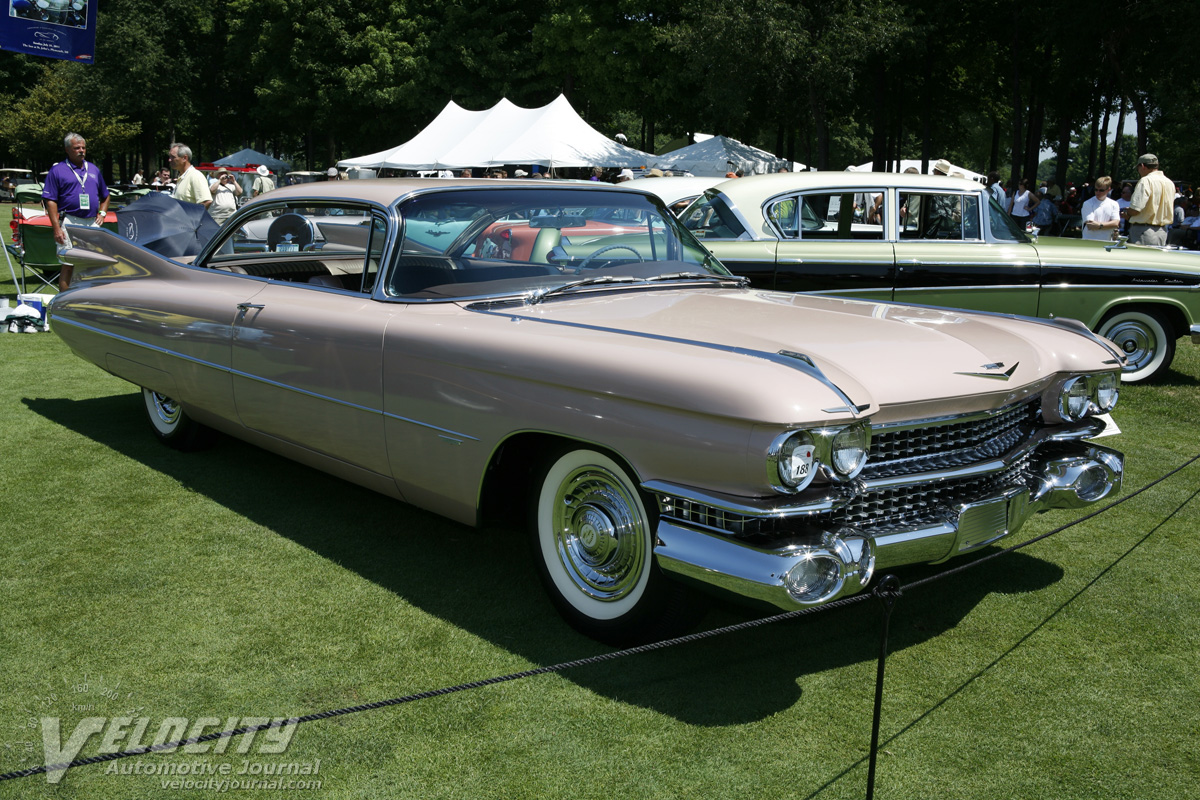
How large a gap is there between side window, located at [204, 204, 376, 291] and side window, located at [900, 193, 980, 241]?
4.26 m

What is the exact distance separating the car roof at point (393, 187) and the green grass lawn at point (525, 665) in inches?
56.7

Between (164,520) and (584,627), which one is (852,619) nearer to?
(584,627)

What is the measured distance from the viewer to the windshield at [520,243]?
148 inches

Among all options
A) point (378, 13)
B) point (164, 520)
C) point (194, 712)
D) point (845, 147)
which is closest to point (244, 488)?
point (164, 520)

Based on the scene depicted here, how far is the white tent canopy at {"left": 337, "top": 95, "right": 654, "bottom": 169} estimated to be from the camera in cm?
2255

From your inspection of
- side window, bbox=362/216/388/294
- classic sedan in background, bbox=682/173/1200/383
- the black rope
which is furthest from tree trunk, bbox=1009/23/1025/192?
the black rope

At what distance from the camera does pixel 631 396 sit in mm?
2768

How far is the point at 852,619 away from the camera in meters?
3.44

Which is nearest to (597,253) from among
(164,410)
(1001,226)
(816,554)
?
(816,554)

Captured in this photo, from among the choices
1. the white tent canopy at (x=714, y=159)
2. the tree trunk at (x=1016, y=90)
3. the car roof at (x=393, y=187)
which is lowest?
the car roof at (x=393, y=187)

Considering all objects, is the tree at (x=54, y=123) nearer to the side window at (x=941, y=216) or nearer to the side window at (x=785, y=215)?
the side window at (x=785, y=215)

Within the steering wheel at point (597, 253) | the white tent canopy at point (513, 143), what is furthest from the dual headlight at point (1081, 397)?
the white tent canopy at point (513, 143)

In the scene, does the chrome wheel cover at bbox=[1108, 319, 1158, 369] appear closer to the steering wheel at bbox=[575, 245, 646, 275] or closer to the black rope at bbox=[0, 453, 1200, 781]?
the steering wheel at bbox=[575, 245, 646, 275]

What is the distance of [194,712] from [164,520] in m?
1.77
